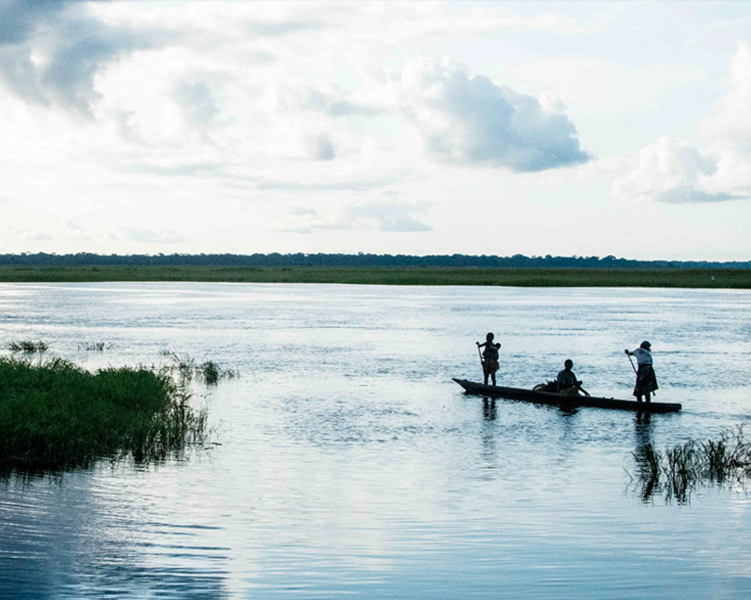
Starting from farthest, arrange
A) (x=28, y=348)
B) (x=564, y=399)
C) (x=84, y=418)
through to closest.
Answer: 1. (x=28, y=348)
2. (x=564, y=399)
3. (x=84, y=418)

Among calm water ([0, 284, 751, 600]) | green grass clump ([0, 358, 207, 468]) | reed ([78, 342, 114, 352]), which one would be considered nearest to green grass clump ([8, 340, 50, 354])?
reed ([78, 342, 114, 352])

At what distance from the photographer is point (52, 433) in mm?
18297

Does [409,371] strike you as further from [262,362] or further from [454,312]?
[454,312]

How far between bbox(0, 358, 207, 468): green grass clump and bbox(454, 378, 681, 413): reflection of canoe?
31.0ft

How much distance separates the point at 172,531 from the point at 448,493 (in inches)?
205

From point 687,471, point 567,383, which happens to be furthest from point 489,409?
point 687,471

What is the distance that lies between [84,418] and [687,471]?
1254 centimetres

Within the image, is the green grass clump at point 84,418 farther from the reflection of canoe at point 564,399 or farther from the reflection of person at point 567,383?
the reflection of person at point 567,383

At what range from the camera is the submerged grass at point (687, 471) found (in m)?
17.0

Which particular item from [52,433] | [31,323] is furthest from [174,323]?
[52,433]

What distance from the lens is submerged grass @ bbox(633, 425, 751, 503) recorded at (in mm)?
17016

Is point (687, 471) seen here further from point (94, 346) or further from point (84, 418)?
point (94, 346)

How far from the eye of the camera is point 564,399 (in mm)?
27219

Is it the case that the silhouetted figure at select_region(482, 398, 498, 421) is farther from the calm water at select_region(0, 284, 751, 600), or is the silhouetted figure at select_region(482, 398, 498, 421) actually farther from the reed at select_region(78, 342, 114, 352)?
the reed at select_region(78, 342, 114, 352)
